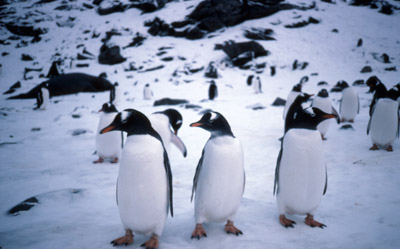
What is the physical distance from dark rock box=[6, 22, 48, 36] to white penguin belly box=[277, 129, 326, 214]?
159 ft

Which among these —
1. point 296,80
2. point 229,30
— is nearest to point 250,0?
point 229,30

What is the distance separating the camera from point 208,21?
33844 millimetres

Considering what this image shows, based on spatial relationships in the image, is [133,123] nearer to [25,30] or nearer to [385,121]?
[385,121]

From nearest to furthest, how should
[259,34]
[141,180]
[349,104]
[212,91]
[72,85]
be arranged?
[141,180] → [349,104] → [212,91] → [72,85] → [259,34]

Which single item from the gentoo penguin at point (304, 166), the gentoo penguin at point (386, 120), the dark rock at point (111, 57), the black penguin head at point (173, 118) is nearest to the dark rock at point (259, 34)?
the dark rock at point (111, 57)

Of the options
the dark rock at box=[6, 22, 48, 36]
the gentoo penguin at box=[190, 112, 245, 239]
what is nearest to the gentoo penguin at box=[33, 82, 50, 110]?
the gentoo penguin at box=[190, 112, 245, 239]

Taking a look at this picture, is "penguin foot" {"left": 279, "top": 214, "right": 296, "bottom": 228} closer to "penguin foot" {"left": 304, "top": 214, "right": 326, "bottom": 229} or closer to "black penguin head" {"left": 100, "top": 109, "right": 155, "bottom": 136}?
"penguin foot" {"left": 304, "top": 214, "right": 326, "bottom": 229}

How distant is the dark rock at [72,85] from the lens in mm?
15517

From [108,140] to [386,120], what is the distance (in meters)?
5.17

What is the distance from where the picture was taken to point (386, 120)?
4.61 m

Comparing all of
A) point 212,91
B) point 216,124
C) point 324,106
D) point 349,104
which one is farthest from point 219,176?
point 212,91

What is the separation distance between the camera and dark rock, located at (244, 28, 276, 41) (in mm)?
29453

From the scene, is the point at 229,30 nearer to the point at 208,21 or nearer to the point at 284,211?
the point at 208,21

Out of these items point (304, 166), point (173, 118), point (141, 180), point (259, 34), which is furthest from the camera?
point (259, 34)
